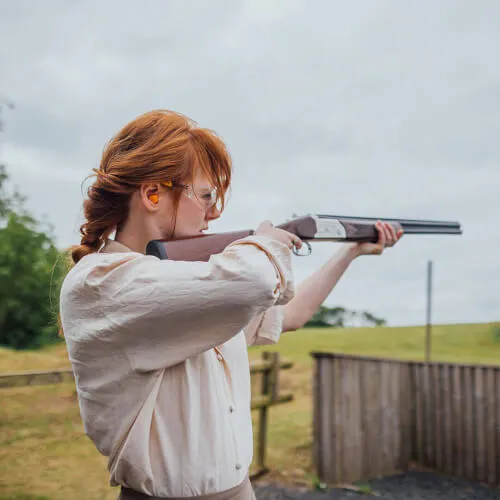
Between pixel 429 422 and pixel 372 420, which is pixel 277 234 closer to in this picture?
pixel 372 420

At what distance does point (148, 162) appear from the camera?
1712mm

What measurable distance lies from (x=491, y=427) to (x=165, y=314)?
7.21m

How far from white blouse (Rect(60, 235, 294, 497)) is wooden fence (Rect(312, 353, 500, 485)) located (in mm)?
5939

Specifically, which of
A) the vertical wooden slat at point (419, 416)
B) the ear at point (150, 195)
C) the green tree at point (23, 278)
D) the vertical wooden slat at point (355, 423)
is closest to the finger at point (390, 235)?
the ear at point (150, 195)

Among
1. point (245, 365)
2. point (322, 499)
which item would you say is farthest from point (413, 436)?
point (245, 365)

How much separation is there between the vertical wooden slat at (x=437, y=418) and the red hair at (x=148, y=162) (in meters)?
6.97

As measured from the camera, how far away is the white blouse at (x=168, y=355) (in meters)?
1.41

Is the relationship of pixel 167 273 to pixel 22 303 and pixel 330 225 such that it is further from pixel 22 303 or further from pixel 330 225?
pixel 22 303

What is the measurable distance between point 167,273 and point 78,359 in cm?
43

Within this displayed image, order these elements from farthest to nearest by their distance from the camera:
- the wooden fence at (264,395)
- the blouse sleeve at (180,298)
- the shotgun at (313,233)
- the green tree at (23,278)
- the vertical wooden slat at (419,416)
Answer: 1. the green tree at (23,278)
2. the vertical wooden slat at (419,416)
3. the wooden fence at (264,395)
4. the shotgun at (313,233)
5. the blouse sleeve at (180,298)

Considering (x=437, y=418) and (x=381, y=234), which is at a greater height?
(x=381, y=234)

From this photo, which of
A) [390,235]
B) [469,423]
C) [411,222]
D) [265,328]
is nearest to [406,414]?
[469,423]

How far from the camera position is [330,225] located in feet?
9.34

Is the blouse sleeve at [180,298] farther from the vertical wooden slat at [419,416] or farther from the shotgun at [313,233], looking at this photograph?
the vertical wooden slat at [419,416]
